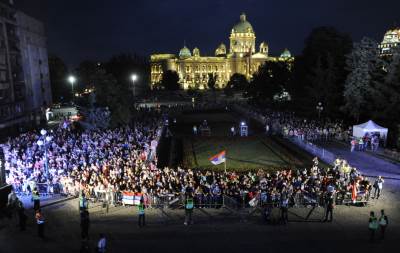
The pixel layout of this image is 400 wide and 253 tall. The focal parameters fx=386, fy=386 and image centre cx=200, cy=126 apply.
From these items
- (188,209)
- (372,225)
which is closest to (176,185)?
(188,209)

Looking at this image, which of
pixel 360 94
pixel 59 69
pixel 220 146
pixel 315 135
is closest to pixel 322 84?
pixel 360 94

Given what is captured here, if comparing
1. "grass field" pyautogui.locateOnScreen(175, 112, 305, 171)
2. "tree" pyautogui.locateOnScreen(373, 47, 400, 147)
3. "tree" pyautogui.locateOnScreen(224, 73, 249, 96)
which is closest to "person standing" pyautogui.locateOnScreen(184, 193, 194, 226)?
"grass field" pyautogui.locateOnScreen(175, 112, 305, 171)

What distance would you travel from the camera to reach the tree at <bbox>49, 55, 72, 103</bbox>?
255 feet

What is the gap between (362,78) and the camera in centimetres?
4116

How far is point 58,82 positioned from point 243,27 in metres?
105

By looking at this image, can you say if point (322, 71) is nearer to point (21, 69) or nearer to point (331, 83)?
point (331, 83)

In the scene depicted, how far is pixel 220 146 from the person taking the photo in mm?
35406

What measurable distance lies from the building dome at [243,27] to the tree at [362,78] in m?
127

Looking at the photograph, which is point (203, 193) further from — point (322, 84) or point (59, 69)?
point (59, 69)

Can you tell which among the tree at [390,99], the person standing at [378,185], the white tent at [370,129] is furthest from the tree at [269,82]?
the person standing at [378,185]

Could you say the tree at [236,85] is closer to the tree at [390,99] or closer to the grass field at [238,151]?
the grass field at [238,151]

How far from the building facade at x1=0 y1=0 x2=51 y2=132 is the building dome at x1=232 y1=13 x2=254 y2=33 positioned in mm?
115466

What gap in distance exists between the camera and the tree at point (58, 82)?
255ft

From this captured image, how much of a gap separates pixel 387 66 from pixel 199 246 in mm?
33733
